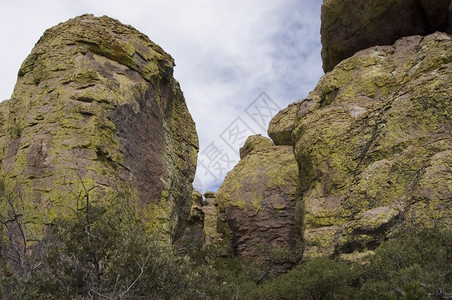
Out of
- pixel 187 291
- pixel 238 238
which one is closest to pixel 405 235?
pixel 187 291

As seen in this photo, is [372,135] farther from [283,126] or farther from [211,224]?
[211,224]

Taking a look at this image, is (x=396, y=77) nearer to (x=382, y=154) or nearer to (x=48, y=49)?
(x=382, y=154)

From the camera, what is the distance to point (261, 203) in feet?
101

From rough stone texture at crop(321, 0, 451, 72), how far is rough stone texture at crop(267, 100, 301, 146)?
29.6 ft

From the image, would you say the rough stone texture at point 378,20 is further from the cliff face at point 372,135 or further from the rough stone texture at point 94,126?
the rough stone texture at point 94,126

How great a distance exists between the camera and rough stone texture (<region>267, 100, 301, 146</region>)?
34.9 m

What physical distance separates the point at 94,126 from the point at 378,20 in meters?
17.3

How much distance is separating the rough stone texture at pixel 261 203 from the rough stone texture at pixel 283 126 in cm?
134

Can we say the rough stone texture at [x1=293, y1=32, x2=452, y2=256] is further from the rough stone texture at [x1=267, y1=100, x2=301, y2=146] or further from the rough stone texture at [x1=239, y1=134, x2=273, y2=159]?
the rough stone texture at [x1=239, y1=134, x2=273, y2=159]

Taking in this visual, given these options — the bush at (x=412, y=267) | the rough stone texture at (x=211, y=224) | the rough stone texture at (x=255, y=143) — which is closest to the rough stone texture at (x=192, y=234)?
the rough stone texture at (x=211, y=224)

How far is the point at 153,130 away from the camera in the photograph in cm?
1872

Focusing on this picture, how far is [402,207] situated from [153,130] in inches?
401

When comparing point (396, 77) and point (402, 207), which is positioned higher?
point (396, 77)

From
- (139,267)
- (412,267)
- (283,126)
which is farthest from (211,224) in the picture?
(412,267)
